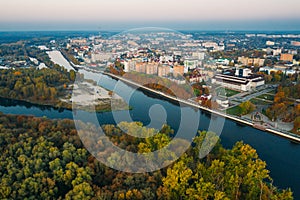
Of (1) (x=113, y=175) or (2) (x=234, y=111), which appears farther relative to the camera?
(2) (x=234, y=111)

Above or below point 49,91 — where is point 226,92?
below

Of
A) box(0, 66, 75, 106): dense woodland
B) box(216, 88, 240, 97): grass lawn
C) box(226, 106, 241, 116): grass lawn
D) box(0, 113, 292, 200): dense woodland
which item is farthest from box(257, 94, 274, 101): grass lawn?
box(0, 66, 75, 106): dense woodland

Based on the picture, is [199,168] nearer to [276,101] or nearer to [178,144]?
[178,144]

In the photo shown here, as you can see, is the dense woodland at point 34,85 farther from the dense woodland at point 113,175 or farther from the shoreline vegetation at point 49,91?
the dense woodland at point 113,175

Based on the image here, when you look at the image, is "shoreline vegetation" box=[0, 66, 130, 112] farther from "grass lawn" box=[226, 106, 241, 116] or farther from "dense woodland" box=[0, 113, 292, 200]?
"dense woodland" box=[0, 113, 292, 200]

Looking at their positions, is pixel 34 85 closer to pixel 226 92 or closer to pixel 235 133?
pixel 226 92

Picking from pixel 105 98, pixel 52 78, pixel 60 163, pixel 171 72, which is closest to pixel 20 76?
pixel 52 78

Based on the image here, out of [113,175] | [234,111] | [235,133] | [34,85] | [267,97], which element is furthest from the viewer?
[34,85]

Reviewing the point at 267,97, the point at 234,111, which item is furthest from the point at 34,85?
the point at 267,97
